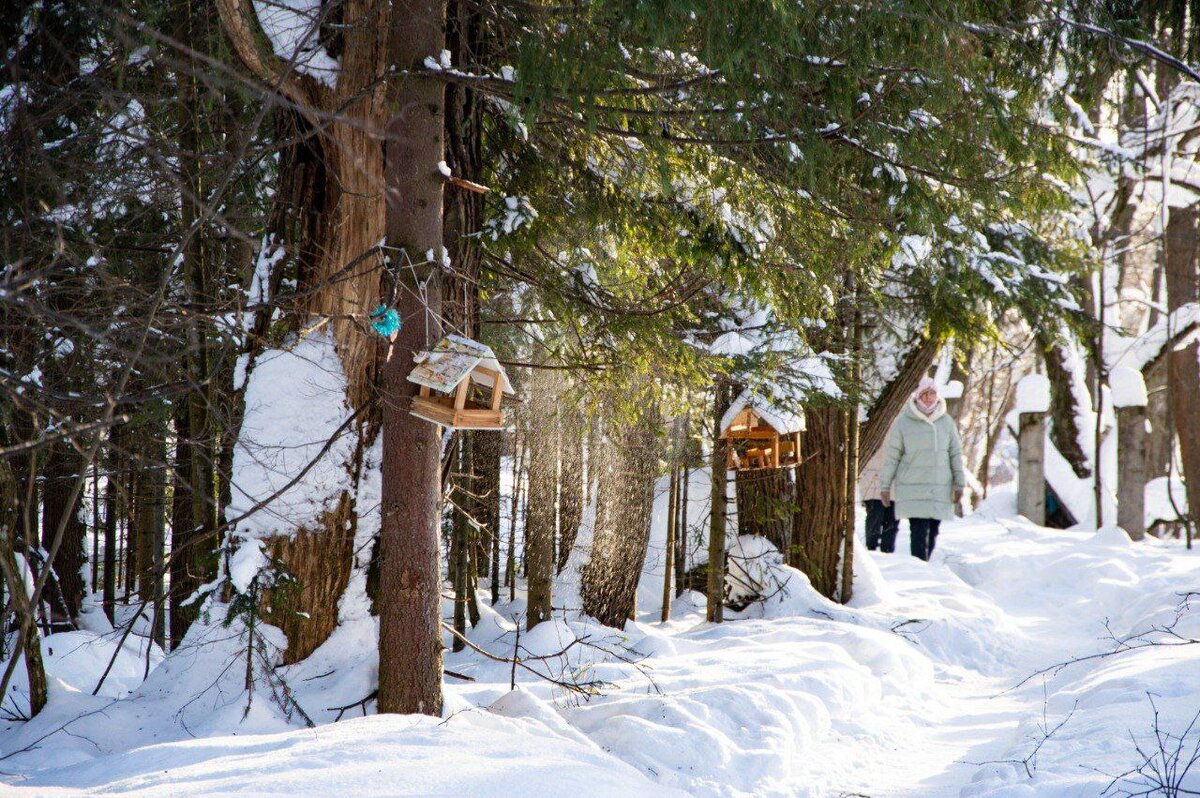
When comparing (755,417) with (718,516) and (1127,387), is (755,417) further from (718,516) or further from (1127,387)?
(1127,387)

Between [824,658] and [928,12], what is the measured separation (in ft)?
13.9

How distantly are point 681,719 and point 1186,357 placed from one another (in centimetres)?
1155

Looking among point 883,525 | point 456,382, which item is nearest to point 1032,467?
point 883,525

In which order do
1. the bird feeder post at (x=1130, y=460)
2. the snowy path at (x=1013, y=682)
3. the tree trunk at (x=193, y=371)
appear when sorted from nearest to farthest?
the snowy path at (x=1013, y=682), the tree trunk at (x=193, y=371), the bird feeder post at (x=1130, y=460)

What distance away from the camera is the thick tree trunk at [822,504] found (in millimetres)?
9047

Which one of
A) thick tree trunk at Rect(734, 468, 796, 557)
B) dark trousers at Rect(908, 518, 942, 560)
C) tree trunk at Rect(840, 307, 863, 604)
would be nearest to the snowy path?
dark trousers at Rect(908, 518, 942, 560)

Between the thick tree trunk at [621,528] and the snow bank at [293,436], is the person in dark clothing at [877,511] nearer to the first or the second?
the thick tree trunk at [621,528]

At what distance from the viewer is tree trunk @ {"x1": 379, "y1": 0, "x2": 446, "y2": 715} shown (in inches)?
179

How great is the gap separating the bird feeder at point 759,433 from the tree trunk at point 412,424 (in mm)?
3603

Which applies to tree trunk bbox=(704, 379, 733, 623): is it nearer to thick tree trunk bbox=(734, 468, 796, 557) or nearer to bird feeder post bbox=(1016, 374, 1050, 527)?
thick tree trunk bbox=(734, 468, 796, 557)

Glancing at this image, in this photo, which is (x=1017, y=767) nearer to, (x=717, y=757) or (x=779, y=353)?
(x=717, y=757)

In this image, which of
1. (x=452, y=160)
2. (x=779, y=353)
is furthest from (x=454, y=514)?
(x=452, y=160)

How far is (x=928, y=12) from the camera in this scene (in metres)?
4.38

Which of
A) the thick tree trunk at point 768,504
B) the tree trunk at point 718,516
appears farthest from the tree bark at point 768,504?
the tree trunk at point 718,516
